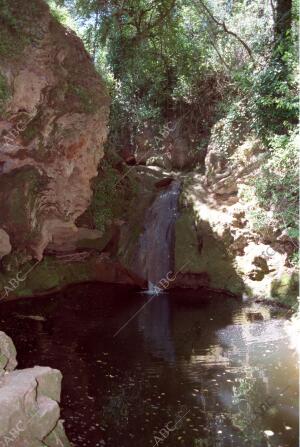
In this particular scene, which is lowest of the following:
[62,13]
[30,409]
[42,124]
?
[30,409]

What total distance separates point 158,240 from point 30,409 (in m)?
13.7

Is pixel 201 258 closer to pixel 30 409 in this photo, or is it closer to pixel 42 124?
pixel 42 124

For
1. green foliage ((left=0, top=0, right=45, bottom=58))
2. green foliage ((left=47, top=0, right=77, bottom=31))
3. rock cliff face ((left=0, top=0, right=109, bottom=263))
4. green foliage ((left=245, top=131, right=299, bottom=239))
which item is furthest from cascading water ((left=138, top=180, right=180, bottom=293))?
green foliage ((left=0, top=0, right=45, bottom=58))

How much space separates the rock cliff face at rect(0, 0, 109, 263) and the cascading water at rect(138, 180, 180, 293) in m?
4.53

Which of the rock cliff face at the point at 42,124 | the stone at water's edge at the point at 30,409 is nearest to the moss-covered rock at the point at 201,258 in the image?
the rock cliff face at the point at 42,124

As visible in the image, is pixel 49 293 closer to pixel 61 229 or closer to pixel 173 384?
pixel 61 229

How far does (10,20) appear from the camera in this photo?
1105 centimetres

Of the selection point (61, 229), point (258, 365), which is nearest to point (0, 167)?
point (61, 229)

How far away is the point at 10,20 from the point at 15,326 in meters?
8.80

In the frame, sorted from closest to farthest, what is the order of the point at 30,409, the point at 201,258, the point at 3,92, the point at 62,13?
the point at 30,409 → the point at 3,92 → the point at 62,13 → the point at 201,258

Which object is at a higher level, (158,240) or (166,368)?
(158,240)

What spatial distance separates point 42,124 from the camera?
506 inches

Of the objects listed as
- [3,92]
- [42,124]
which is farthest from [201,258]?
[3,92]

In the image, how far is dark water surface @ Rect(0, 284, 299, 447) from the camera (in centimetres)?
750
